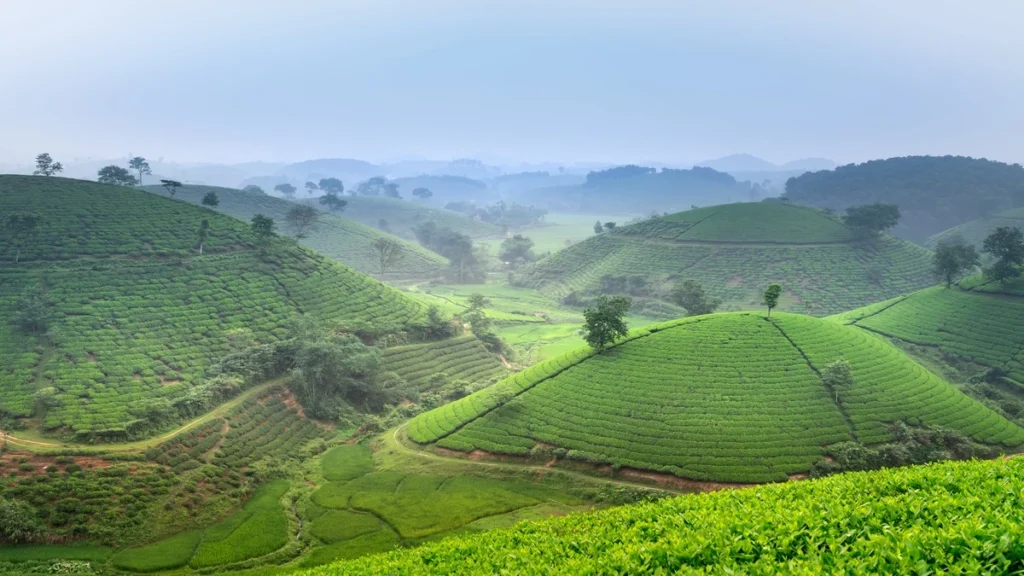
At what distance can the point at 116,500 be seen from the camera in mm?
34500

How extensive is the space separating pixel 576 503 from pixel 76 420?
37.2 meters

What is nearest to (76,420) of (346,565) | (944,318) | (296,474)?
(296,474)

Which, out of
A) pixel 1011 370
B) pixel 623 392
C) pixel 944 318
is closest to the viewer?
pixel 623 392

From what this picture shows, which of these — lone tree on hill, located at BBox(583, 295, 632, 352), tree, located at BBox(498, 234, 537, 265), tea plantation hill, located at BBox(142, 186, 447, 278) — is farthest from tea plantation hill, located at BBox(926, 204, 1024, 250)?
tea plantation hill, located at BBox(142, 186, 447, 278)

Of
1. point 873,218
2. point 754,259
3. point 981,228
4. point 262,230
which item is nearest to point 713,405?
point 262,230

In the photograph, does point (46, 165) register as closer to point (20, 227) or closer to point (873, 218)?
point (20, 227)

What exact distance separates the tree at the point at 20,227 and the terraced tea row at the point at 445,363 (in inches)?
1777

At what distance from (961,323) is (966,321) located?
68 centimetres

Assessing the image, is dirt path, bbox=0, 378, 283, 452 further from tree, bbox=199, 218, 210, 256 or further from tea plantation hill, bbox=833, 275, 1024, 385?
tea plantation hill, bbox=833, 275, 1024, 385

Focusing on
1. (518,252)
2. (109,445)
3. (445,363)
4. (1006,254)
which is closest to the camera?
(109,445)

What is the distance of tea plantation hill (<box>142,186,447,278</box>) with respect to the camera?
147000mm

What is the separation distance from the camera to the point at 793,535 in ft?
46.6

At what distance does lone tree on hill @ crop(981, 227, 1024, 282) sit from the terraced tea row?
217 ft

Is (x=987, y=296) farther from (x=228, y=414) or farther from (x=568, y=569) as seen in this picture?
(x=228, y=414)
